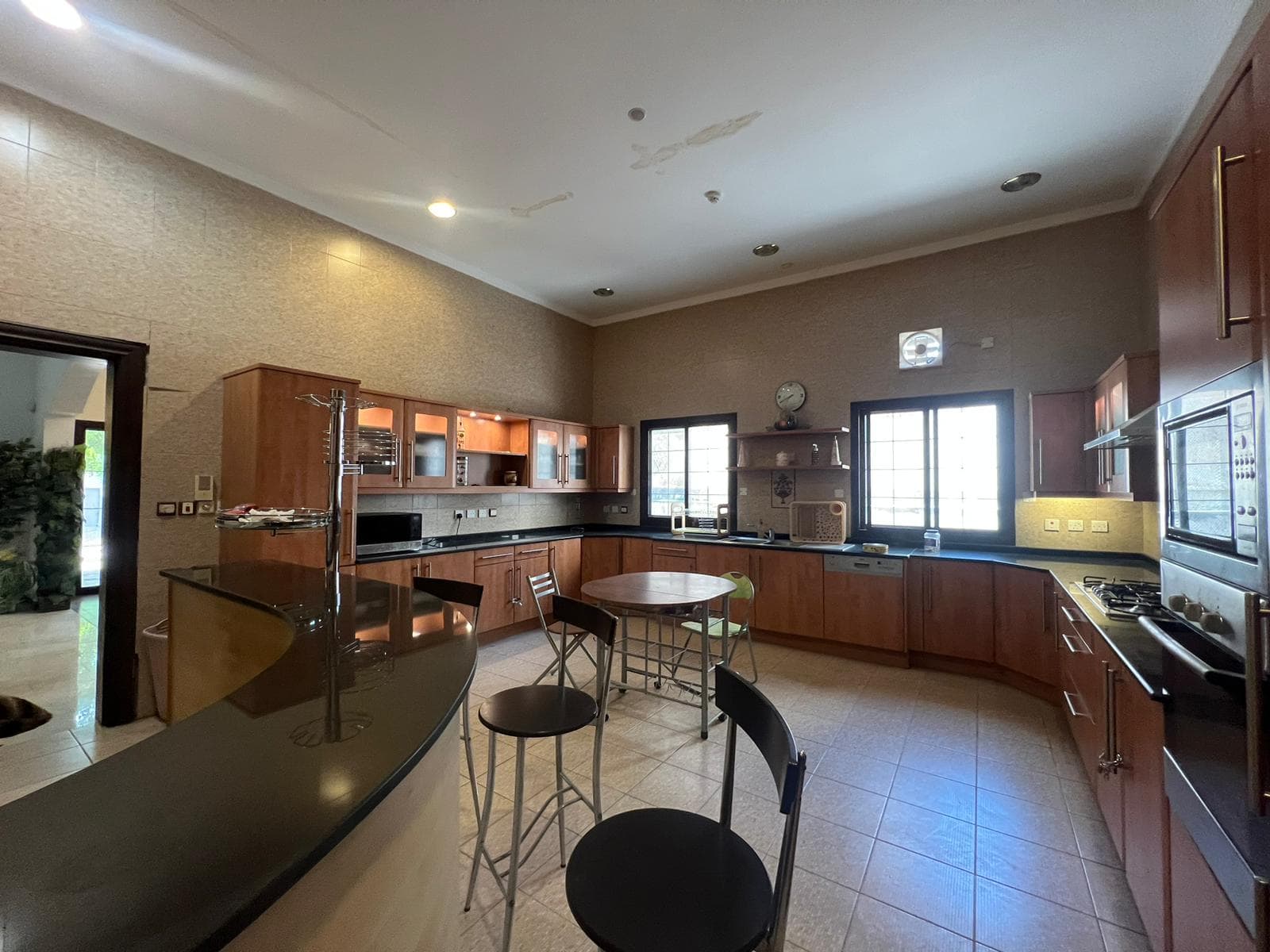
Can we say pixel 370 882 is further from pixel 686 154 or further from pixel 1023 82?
pixel 1023 82

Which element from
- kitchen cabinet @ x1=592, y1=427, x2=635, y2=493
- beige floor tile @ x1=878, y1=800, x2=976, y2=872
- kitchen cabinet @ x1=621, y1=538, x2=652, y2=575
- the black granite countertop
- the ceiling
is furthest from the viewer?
kitchen cabinet @ x1=592, y1=427, x2=635, y2=493

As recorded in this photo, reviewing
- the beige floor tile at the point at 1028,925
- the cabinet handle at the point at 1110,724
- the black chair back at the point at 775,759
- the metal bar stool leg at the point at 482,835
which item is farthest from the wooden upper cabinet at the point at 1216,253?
the metal bar stool leg at the point at 482,835

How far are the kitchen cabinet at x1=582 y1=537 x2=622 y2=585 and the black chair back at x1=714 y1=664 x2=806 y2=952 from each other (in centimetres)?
424

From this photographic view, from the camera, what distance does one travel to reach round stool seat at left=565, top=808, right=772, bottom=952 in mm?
945

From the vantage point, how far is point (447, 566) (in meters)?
4.34

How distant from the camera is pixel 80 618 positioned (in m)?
5.32

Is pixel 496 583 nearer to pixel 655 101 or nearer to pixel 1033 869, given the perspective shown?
pixel 655 101

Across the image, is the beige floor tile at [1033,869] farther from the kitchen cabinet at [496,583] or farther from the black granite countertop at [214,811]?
the kitchen cabinet at [496,583]

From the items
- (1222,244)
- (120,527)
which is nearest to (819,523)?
(1222,244)

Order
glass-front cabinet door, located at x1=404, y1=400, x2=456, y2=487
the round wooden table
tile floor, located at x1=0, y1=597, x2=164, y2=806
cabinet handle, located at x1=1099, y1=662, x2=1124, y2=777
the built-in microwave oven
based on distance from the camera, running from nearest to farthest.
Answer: the built-in microwave oven, cabinet handle, located at x1=1099, y1=662, x2=1124, y2=777, tile floor, located at x1=0, y1=597, x2=164, y2=806, the round wooden table, glass-front cabinet door, located at x1=404, y1=400, x2=456, y2=487

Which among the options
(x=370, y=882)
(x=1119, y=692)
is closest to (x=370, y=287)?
Answer: (x=370, y=882)

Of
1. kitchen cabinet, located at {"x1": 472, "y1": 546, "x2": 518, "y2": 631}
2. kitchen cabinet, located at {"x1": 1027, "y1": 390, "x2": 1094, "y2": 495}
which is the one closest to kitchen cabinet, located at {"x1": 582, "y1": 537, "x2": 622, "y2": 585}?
kitchen cabinet, located at {"x1": 472, "y1": 546, "x2": 518, "y2": 631}

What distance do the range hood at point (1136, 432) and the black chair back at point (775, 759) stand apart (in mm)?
1577

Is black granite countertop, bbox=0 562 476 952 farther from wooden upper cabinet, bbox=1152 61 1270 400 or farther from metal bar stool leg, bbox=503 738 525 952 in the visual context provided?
wooden upper cabinet, bbox=1152 61 1270 400
